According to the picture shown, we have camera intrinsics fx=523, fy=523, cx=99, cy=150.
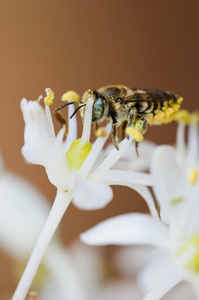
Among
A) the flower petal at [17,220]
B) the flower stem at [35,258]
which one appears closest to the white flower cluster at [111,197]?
the flower stem at [35,258]

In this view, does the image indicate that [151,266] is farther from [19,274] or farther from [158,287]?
[19,274]

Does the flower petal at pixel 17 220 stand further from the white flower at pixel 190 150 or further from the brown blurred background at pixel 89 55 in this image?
the brown blurred background at pixel 89 55

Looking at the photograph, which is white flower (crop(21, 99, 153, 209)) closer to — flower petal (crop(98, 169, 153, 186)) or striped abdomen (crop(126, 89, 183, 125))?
flower petal (crop(98, 169, 153, 186))

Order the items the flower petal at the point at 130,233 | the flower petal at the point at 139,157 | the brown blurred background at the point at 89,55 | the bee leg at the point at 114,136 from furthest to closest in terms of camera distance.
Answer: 1. the brown blurred background at the point at 89,55
2. the flower petal at the point at 139,157
3. the bee leg at the point at 114,136
4. the flower petal at the point at 130,233

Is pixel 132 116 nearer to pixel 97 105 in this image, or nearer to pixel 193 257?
pixel 97 105

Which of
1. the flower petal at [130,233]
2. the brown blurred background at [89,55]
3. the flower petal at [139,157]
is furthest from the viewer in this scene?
the brown blurred background at [89,55]

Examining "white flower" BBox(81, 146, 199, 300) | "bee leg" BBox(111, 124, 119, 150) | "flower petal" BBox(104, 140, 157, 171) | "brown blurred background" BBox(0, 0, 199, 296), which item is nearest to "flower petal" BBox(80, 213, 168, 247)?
"white flower" BBox(81, 146, 199, 300)
